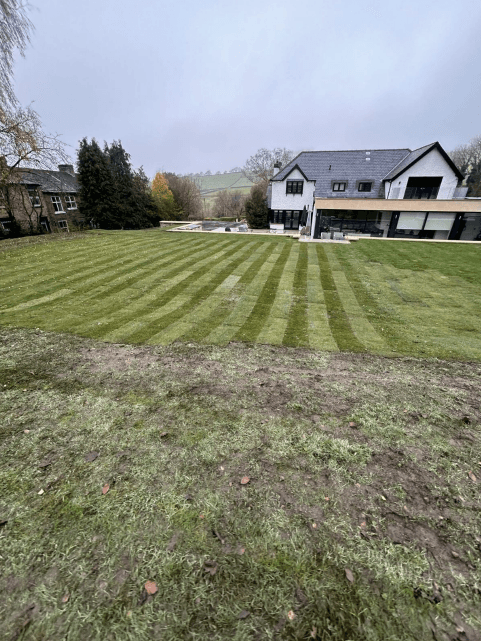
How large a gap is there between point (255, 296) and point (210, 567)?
9.39m

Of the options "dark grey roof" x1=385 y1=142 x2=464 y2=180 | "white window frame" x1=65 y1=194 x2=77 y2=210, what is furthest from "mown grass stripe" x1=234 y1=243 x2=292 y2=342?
"white window frame" x1=65 y1=194 x2=77 y2=210

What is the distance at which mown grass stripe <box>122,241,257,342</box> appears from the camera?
850cm

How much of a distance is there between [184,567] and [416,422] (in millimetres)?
4546

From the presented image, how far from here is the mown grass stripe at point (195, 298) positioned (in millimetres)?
8502

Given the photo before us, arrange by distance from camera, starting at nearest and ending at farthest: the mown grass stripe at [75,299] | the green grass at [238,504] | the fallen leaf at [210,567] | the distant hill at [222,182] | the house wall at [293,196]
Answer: the green grass at [238,504], the fallen leaf at [210,567], the mown grass stripe at [75,299], the house wall at [293,196], the distant hill at [222,182]

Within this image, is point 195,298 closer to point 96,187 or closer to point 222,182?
point 96,187

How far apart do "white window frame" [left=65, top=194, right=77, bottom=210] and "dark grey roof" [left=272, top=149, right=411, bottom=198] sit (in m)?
29.0

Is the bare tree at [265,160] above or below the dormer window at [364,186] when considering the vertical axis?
above

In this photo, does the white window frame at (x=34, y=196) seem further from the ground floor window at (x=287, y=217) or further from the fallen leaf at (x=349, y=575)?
the fallen leaf at (x=349, y=575)

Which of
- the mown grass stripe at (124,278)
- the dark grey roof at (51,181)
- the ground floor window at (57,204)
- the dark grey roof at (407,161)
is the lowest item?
the mown grass stripe at (124,278)

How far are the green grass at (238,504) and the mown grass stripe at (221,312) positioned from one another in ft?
7.11

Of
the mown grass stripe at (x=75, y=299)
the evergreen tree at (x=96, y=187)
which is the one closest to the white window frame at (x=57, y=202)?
the evergreen tree at (x=96, y=187)

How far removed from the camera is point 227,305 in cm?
1061

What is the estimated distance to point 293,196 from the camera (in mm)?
32719
